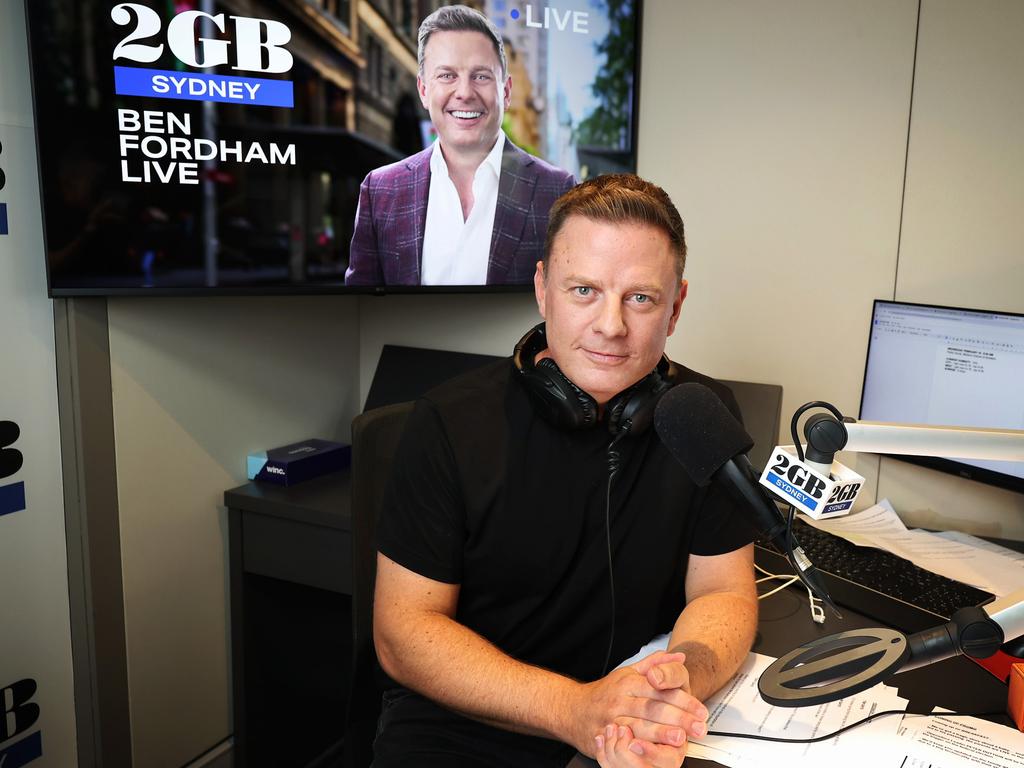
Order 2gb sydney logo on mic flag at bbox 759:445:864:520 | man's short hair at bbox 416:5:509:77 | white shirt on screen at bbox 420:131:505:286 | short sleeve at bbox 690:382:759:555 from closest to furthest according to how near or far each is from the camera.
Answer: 2gb sydney logo on mic flag at bbox 759:445:864:520, short sleeve at bbox 690:382:759:555, man's short hair at bbox 416:5:509:77, white shirt on screen at bbox 420:131:505:286

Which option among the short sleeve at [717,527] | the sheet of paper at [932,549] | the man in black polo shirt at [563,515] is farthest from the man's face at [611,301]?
the sheet of paper at [932,549]

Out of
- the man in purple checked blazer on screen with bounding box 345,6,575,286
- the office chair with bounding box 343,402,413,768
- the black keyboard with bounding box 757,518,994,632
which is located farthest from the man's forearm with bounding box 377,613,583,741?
the man in purple checked blazer on screen with bounding box 345,6,575,286

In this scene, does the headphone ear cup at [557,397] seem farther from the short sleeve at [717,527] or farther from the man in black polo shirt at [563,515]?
the short sleeve at [717,527]

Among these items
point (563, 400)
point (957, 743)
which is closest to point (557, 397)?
point (563, 400)

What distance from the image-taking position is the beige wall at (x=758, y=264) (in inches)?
72.9

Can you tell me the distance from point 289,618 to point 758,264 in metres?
1.55

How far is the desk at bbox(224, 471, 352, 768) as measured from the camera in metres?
1.97

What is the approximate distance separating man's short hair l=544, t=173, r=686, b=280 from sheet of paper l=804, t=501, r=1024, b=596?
64 centimetres

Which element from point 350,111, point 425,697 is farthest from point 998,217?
point 425,697

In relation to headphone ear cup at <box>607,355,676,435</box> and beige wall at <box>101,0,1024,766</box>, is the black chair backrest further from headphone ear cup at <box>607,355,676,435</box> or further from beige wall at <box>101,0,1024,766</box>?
headphone ear cup at <box>607,355,676,435</box>

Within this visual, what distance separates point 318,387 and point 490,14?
1.12m

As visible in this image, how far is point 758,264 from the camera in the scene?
7.07ft

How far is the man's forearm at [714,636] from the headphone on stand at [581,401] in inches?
11.2

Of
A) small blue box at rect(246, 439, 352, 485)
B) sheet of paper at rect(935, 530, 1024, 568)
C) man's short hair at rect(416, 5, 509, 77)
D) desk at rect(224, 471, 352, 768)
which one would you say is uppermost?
man's short hair at rect(416, 5, 509, 77)
